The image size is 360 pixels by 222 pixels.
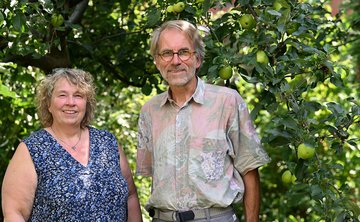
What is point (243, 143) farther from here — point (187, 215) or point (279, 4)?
point (279, 4)

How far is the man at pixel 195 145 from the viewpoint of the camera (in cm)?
284

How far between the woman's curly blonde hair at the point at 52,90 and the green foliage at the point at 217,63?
303mm

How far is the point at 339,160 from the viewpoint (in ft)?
20.1

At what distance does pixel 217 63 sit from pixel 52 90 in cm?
70

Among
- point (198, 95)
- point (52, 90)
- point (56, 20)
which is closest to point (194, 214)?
point (198, 95)

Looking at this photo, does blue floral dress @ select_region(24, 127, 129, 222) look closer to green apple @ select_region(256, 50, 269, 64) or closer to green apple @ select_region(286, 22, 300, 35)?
green apple @ select_region(256, 50, 269, 64)

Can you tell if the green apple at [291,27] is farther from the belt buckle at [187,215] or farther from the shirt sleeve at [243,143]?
the belt buckle at [187,215]

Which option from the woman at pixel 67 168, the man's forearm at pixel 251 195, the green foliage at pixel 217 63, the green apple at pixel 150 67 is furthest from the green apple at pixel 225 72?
the green apple at pixel 150 67

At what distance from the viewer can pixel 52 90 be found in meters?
2.96

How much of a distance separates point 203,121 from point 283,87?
1.12 feet

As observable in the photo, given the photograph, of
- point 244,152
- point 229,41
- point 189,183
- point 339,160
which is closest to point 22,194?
point 189,183

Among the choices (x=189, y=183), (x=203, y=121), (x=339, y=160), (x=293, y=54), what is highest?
(x=293, y=54)

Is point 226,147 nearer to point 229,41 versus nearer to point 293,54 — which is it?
point 293,54

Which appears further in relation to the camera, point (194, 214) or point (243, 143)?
point (243, 143)
